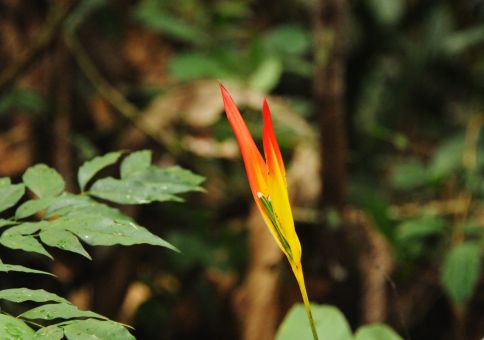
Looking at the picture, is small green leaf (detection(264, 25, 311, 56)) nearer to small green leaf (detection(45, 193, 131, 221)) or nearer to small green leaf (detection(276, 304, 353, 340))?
small green leaf (detection(276, 304, 353, 340))

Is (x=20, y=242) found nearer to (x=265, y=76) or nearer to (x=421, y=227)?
(x=421, y=227)

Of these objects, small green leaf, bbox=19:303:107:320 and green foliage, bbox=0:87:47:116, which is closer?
small green leaf, bbox=19:303:107:320

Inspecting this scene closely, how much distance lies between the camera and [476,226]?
4.91 feet

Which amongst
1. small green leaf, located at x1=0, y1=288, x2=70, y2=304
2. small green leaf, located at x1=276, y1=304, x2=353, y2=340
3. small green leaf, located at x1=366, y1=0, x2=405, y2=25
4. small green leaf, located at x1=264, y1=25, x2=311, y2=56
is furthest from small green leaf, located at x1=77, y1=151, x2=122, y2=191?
small green leaf, located at x1=366, y1=0, x2=405, y2=25

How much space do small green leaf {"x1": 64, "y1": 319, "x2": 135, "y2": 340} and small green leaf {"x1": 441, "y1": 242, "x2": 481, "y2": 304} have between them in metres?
0.96

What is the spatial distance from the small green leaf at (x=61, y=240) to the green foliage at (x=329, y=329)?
411mm

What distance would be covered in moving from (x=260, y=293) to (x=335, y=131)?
0.46 m

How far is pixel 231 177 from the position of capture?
198 cm

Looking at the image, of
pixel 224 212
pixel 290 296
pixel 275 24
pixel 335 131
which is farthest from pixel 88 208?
pixel 275 24

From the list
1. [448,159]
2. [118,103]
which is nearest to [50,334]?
[118,103]

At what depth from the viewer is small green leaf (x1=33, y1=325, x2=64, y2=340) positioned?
0.53 m

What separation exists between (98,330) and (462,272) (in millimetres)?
1008

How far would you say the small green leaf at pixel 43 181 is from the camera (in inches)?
29.5

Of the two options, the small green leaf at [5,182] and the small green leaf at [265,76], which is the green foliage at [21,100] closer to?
the small green leaf at [265,76]
